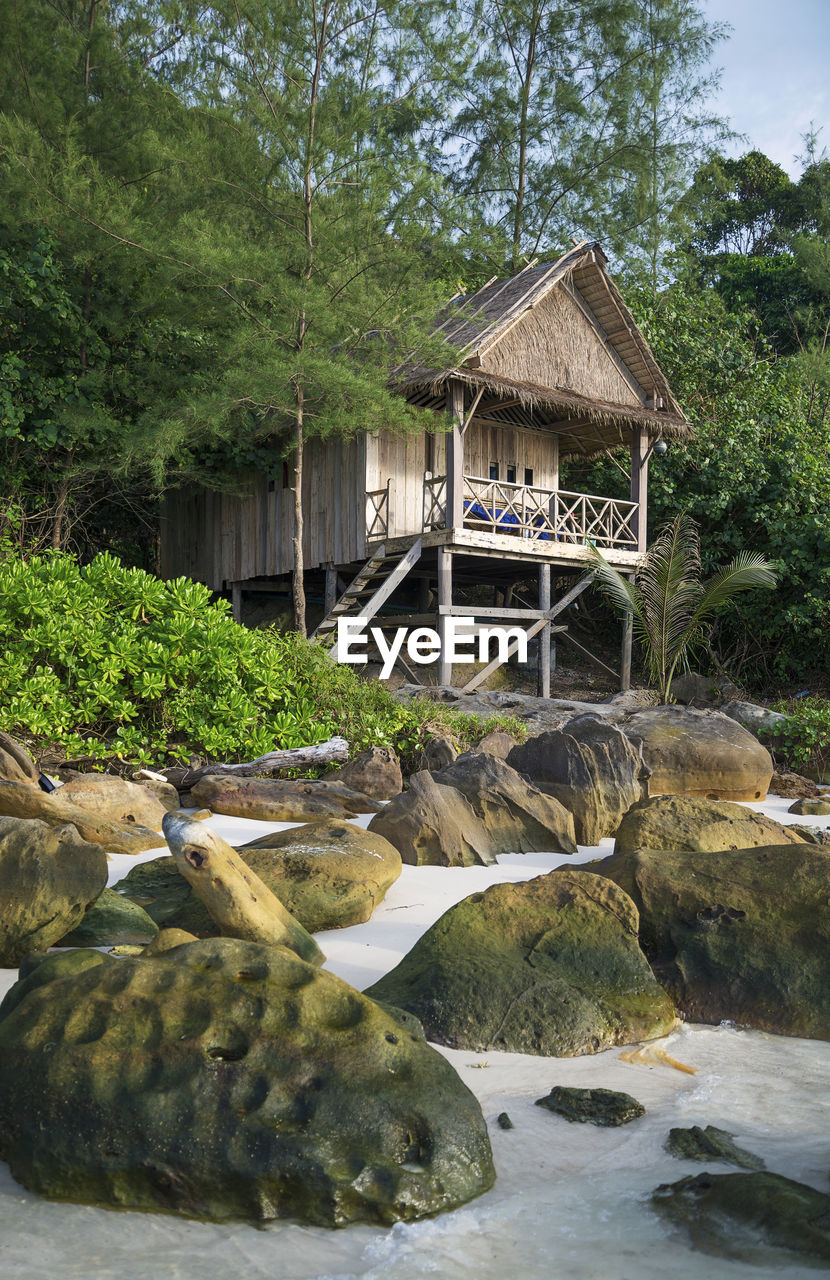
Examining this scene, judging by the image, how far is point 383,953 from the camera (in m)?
4.12

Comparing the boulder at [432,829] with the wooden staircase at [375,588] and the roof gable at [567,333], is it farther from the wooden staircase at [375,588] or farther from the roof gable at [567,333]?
the roof gable at [567,333]

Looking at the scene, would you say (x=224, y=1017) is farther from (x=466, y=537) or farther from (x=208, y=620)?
(x=466, y=537)

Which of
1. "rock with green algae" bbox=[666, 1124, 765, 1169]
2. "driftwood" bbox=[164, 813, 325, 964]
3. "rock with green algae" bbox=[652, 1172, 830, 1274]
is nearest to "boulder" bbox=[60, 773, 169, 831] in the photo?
"driftwood" bbox=[164, 813, 325, 964]

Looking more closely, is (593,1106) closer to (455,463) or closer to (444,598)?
(444,598)

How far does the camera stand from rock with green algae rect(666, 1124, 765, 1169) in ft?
8.44

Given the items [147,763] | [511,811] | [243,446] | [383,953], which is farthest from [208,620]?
[243,446]

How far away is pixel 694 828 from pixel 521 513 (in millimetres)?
9514

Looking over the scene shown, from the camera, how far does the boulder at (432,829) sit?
18.3 feet

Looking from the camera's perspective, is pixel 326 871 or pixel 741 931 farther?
pixel 326 871

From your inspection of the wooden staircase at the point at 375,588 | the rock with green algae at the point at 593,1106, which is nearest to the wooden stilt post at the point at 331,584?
the wooden staircase at the point at 375,588

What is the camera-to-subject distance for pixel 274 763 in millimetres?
7766

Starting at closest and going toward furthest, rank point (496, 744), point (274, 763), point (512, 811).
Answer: point (512, 811), point (274, 763), point (496, 744)

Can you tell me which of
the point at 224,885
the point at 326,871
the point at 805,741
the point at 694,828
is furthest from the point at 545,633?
the point at 224,885

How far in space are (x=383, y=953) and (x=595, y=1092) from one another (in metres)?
1.37
